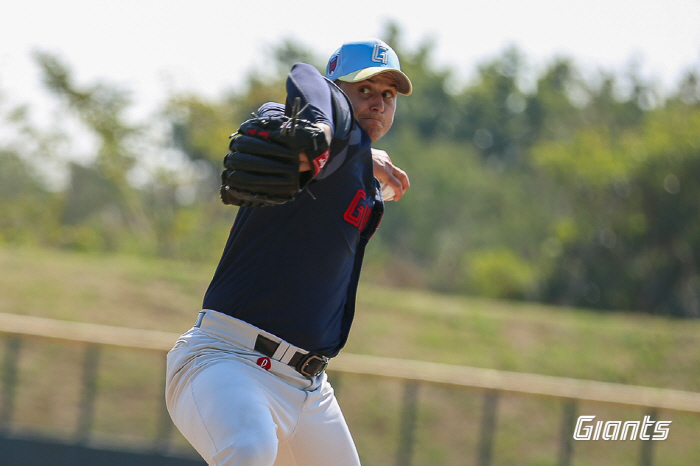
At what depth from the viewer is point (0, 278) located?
12.7 metres

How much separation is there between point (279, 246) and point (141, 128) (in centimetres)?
1565

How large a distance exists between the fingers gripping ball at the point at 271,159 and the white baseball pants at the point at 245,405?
542 millimetres

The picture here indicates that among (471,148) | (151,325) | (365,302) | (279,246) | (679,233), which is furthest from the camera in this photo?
(471,148)

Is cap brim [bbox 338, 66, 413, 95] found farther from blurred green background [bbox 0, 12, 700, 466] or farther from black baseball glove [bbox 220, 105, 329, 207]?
blurred green background [bbox 0, 12, 700, 466]

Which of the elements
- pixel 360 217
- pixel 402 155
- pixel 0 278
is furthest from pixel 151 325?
pixel 402 155

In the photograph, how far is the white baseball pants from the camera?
7.36ft

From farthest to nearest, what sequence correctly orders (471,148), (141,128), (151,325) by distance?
(471,148), (141,128), (151,325)

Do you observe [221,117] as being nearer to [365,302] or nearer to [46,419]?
[365,302]

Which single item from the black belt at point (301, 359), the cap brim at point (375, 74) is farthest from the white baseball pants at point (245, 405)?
the cap brim at point (375, 74)

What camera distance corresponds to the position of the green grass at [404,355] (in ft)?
25.5

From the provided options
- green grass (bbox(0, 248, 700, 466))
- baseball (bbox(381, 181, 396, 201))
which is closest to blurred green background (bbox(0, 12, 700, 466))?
green grass (bbox(0, 248, 700, 466))

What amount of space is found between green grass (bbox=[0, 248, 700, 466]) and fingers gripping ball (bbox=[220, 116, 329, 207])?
A: 5.93 metres

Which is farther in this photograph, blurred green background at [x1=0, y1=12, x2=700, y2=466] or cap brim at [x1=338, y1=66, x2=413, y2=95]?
blurred green background at [x1=0, y1=12, x2=700, y2=466]

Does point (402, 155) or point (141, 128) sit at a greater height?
point (141, 128)
